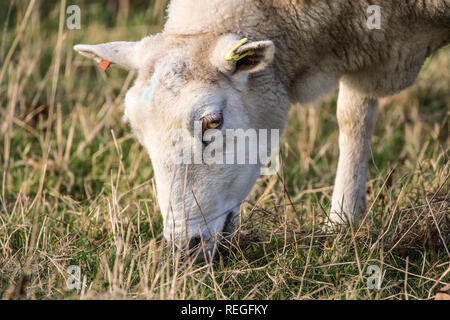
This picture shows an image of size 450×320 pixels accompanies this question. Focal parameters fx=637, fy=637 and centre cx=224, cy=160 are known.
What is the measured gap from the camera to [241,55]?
3189 mm

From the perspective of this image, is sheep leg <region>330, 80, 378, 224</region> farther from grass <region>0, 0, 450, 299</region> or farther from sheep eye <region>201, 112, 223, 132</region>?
sheep eye <region>201, 112, 223, 132</region>

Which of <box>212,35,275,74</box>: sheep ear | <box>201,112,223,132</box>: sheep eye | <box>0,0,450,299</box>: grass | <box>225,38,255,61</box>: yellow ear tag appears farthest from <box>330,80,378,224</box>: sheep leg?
<box>201,112,223,132</box>: sheep eye

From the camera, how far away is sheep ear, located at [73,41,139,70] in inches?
139

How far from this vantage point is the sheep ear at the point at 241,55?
314cm

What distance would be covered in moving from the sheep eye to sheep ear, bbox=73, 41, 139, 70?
1.97 ft

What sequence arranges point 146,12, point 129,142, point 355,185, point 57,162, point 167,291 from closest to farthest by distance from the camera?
point 167,291 → point 355,185 → point 57,162 → point 129,142 → point 146,12

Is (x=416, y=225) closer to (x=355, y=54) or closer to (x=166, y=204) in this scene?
(x=355, y=54)

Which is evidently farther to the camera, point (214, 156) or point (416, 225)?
point (416, 225)

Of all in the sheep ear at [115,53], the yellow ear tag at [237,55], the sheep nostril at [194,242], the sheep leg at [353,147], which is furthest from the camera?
the sheep leg at [353,147]

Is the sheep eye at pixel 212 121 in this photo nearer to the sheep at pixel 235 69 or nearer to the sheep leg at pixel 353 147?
the sheep at pixel 235 69

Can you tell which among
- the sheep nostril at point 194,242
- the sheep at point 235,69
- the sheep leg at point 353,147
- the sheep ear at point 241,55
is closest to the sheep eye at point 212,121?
the sheep at point 235,69

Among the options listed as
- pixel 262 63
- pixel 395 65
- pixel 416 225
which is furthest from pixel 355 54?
pixel 416 225

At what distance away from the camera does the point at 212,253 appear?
3.35 m

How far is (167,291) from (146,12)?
5.92 metres
